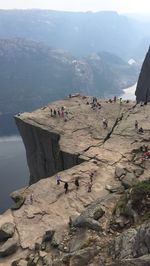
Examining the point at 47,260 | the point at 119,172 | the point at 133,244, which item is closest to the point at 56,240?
the point at 47,260

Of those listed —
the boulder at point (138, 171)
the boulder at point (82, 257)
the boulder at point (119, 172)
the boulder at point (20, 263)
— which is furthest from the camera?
the boulder at point (119, 172)

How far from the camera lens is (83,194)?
50.6 metres

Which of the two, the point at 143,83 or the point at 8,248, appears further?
the point at 143,83

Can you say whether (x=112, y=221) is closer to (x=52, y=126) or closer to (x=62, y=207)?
(x=62, y=207)

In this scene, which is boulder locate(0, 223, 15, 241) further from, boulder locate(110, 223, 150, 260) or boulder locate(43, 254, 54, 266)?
boulder locate(110, 223, 150, 260)

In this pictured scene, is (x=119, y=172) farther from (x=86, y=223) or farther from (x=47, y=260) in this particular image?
(x=47, y=260)

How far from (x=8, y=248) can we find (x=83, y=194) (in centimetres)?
1403

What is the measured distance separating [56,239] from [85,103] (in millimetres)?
58024

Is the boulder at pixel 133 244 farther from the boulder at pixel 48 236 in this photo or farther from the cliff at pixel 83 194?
the boulder at pixel 48 236

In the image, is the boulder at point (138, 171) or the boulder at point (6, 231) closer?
the boulder at point (6, 231)

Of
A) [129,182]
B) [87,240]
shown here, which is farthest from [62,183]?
[87,240]

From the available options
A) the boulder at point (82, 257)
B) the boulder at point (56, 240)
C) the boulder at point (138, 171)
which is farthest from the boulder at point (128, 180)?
the boulder at point (82, 257)

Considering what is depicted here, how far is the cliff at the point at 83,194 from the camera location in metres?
30.2

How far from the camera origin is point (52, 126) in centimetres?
7719
